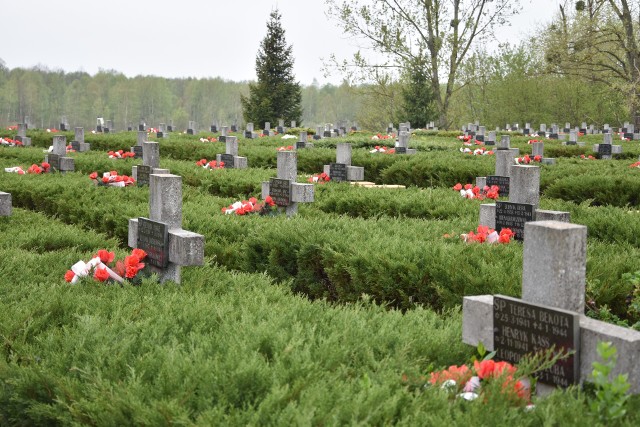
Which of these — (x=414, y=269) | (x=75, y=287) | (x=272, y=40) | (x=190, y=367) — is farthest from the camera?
(x=272, y=40)

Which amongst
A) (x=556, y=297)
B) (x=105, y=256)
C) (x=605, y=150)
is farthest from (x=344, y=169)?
(x=605, y=150)

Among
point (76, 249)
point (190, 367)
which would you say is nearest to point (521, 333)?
point (190, 367)

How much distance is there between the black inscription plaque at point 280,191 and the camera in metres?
9.19

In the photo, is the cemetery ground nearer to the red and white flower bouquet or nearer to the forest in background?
the red and white flower bouquet

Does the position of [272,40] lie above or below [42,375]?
above

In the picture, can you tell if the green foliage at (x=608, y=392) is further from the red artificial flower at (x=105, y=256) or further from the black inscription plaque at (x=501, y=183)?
the black inscription plaque at (x=501, y=183)

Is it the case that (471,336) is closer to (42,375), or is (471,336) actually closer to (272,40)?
(42,375)

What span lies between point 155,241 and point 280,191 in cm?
374

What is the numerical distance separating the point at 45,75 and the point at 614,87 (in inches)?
3579

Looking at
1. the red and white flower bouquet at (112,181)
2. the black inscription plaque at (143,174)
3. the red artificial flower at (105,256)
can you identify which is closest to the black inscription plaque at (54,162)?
the red and white flower bouquet at (112,181)

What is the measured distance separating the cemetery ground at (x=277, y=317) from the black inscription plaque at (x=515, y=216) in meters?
0.38

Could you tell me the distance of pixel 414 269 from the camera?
18.5 feet

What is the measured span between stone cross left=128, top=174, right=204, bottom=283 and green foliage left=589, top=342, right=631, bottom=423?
3221 mm

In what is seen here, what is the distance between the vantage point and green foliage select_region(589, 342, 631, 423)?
8.78ft
